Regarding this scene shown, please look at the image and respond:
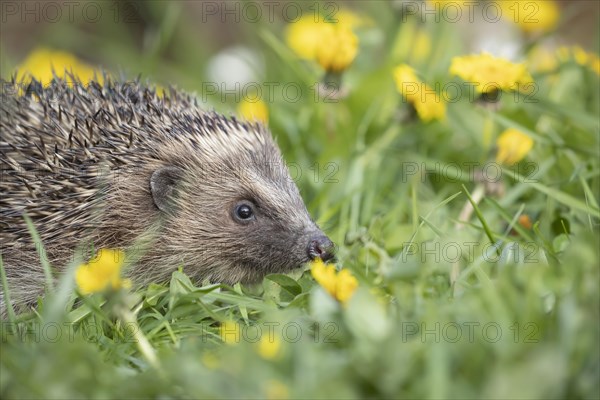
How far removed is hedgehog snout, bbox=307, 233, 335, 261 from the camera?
4742 mm

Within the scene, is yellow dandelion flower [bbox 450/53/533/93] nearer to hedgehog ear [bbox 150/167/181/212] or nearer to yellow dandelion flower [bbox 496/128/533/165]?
yellow dandelion flower [bbox 496/128/533/165]

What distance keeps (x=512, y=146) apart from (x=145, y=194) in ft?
8.02

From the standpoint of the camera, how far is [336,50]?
20.1 feet

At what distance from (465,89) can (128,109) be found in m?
2.59

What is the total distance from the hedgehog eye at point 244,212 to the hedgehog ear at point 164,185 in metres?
0.39

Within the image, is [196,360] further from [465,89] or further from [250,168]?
[465,89]

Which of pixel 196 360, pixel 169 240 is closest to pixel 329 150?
pixel 169 240

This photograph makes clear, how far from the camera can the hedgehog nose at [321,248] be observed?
15.6 feet

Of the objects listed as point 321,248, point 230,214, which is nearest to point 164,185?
point 230,214

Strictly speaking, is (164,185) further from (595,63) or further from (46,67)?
(46,67)

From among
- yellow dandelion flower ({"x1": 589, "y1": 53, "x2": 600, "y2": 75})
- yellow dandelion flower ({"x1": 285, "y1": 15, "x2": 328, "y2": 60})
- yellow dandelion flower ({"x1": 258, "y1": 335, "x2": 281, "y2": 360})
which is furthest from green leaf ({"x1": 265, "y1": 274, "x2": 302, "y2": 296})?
yellow dandelion flower ({"x1": 589, "y1": 53, "x2": 600, "y2": 75})

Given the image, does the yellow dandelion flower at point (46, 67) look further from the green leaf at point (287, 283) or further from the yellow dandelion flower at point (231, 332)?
the yellow dandelion flower at point (231, 332)

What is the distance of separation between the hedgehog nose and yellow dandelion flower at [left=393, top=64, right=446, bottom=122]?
1652 millimetres

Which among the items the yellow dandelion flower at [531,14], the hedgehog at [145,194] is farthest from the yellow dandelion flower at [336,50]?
the yellow dandelion flower at [531,14]
